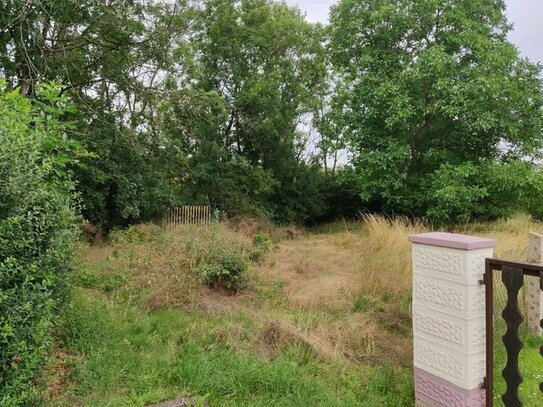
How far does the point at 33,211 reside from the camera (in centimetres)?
214

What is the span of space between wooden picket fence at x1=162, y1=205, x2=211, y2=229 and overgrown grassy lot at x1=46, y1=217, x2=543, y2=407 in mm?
5793

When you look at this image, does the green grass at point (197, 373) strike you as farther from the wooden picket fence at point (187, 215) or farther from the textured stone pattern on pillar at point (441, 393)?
the wooden picket fence at point (187, 215)

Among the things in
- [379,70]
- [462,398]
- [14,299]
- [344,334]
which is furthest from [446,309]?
[379,70]

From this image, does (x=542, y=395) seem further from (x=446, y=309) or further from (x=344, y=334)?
(x=344, y=334)

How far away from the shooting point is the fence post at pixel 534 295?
4.20m

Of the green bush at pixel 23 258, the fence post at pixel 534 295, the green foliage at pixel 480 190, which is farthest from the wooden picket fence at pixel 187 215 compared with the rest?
the green bush at pixel 23 258

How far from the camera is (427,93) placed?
11.7 metres

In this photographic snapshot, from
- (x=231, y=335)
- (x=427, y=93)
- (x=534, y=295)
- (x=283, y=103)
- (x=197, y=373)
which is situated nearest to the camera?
(x=197, y=373)

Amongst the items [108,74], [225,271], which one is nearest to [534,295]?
[225,271]

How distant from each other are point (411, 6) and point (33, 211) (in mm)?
12372

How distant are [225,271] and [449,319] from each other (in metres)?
3.23

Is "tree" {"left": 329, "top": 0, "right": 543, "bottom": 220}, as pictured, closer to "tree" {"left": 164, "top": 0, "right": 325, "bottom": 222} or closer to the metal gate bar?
"tree" {"left": 164, "top": 0, "right": 325, "bottom": 222}

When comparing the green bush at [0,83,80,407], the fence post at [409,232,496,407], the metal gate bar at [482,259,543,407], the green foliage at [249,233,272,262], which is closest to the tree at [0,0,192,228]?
the green foliage at [249,233,272,262]

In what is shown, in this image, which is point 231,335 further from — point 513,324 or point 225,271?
point 513,324
